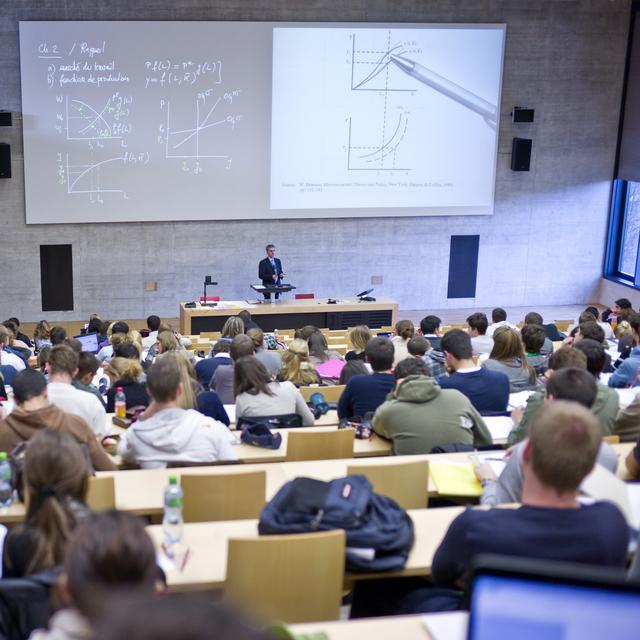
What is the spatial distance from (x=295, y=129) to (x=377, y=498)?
36.0 feet

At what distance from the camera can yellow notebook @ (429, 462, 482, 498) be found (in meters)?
4.30

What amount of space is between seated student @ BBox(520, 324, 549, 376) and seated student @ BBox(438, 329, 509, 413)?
Answer: 1.52 metres

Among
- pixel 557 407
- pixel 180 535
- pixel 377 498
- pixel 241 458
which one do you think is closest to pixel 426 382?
pixel 241 458

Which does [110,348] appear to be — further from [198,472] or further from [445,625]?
[445,625]

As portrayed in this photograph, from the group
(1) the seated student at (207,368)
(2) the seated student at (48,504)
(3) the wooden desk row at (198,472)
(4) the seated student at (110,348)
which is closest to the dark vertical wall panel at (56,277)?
(4) the seated student at (110,348)

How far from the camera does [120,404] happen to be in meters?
6.00

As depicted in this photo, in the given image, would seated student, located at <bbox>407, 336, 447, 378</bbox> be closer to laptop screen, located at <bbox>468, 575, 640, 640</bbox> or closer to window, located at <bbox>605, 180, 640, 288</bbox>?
laptop screen, located at <bbox>468, 575, 640, 640</bbox>

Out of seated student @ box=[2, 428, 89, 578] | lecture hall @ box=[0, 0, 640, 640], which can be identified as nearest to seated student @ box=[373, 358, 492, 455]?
lecture hall @ box=[0, 0, 640, 640]

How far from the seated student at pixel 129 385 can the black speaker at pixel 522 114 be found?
32.8ft

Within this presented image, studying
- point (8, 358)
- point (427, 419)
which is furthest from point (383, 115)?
point (427, 419)

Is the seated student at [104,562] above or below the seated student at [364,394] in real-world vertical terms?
above

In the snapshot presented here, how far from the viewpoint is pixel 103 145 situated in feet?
43.7

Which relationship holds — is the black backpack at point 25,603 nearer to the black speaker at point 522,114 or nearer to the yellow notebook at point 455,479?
the yellow notebook at point 455,479

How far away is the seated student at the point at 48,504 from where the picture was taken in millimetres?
2977
